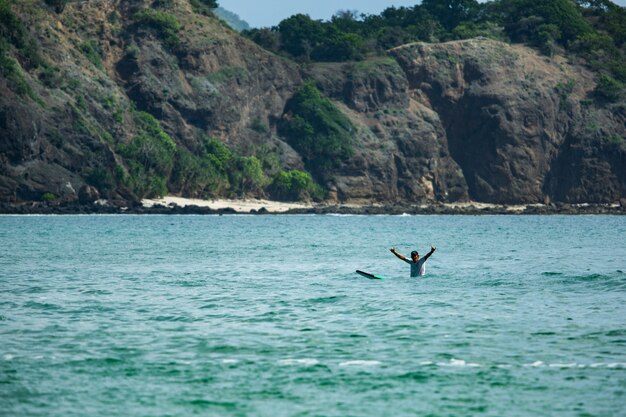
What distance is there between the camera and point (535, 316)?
81.2ft

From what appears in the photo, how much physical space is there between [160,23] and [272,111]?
19237mm

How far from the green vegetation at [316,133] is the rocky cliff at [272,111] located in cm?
132

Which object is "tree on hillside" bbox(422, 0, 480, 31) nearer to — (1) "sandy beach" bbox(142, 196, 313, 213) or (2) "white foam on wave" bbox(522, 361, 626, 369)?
(1) "sandy beach" bbox(142, 196, 313, 213)

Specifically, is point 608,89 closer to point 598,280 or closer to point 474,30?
point 474,30

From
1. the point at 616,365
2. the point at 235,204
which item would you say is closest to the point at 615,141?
the point at 235,204

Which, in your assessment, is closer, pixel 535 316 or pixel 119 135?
pixel 535 316

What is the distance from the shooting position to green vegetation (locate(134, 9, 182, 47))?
12062cm

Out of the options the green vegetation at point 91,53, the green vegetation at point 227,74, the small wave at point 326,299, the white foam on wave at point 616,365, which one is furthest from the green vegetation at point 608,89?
the white foam on wave at point 616,365

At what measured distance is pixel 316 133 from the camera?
129 m

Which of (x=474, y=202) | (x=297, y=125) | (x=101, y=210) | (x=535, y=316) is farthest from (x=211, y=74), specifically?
(x=535, y=316)

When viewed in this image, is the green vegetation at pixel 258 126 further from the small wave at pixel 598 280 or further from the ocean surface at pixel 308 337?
the small wave at pixel 598 280

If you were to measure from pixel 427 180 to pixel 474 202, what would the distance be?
8.26 metres

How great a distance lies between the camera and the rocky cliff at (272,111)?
327ft

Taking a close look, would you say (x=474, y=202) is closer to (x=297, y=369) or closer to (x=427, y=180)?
(x=427, y=180)
